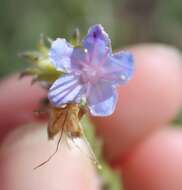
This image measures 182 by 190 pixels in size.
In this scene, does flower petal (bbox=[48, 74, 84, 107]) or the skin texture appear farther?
the skin texture

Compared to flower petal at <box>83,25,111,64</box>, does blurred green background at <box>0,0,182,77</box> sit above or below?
above

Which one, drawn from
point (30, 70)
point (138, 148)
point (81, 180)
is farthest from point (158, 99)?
point (30, 70)

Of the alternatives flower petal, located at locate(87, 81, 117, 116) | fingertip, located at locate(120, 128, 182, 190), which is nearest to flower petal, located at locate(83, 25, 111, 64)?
flower petal, located at locate(87, 81, 117, 116)

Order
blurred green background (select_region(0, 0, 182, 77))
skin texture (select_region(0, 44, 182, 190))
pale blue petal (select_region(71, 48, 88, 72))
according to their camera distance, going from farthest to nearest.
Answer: blurred green background (select_region(0, 0, 182, 77)) < skin texture (select_region(0, 44, 182, 190)) < pale blue petal (select_region(71, 48, 88, 72))

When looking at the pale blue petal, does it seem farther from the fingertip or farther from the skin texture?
the fingertip

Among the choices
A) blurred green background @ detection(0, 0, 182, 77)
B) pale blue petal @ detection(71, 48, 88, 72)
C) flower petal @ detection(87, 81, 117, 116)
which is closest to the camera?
flower petal @ detection(87, 81, 117, 116)

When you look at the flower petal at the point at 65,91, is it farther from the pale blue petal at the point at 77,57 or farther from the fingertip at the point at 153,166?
the fingertip at the point at 153,166

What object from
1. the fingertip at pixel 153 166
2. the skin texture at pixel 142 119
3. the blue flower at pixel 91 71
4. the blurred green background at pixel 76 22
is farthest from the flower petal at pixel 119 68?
the blurred green background at pixel 76 22
